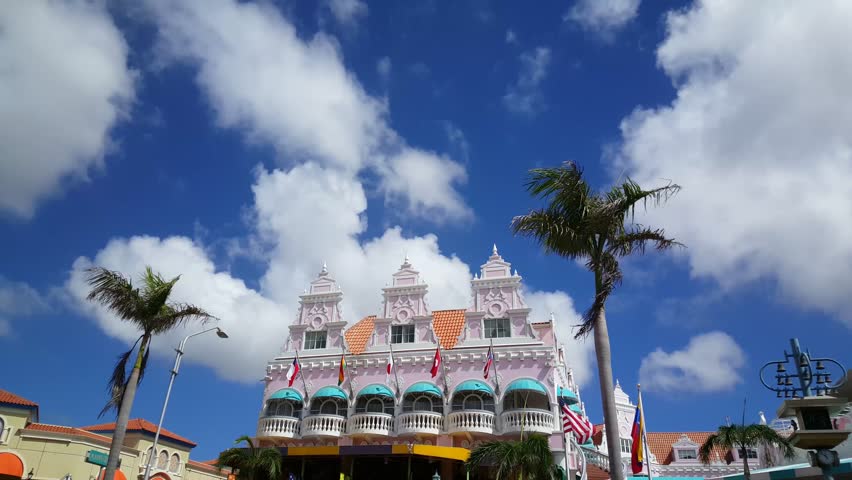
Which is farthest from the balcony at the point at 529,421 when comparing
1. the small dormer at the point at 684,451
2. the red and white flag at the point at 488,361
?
the small dormer at the point at 684,451

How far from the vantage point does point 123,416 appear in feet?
68.0

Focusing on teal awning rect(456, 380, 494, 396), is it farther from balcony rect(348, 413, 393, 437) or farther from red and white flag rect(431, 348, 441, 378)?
balcony rect(348, 413, 393, 437)

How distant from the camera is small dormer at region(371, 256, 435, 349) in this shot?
36053mm

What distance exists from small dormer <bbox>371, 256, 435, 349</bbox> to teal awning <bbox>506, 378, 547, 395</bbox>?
5.87 m

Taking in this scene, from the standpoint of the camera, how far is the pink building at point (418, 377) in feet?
Result: 104

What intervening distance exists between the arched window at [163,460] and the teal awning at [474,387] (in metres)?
24.9

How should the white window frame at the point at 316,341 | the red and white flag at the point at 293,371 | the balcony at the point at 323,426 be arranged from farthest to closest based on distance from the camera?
the white window frame at the point at 316,341 → the red and white flag at the point at 293,371 → the balcony at the point at 323,426

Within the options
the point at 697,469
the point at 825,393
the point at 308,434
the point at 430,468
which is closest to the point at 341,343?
the point at 308,434

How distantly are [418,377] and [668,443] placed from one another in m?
34.5

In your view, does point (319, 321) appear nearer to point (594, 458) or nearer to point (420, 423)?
point (420, 423)

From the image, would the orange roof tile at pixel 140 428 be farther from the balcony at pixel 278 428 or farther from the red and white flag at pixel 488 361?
the red and white flag at pixel 488 361

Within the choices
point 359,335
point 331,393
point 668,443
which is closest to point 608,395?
point 331,393

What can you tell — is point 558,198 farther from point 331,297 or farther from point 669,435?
point 669,435

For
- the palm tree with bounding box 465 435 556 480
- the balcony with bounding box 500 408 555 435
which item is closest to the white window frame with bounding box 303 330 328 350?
the balcony with bounding box 500 408 555 435
